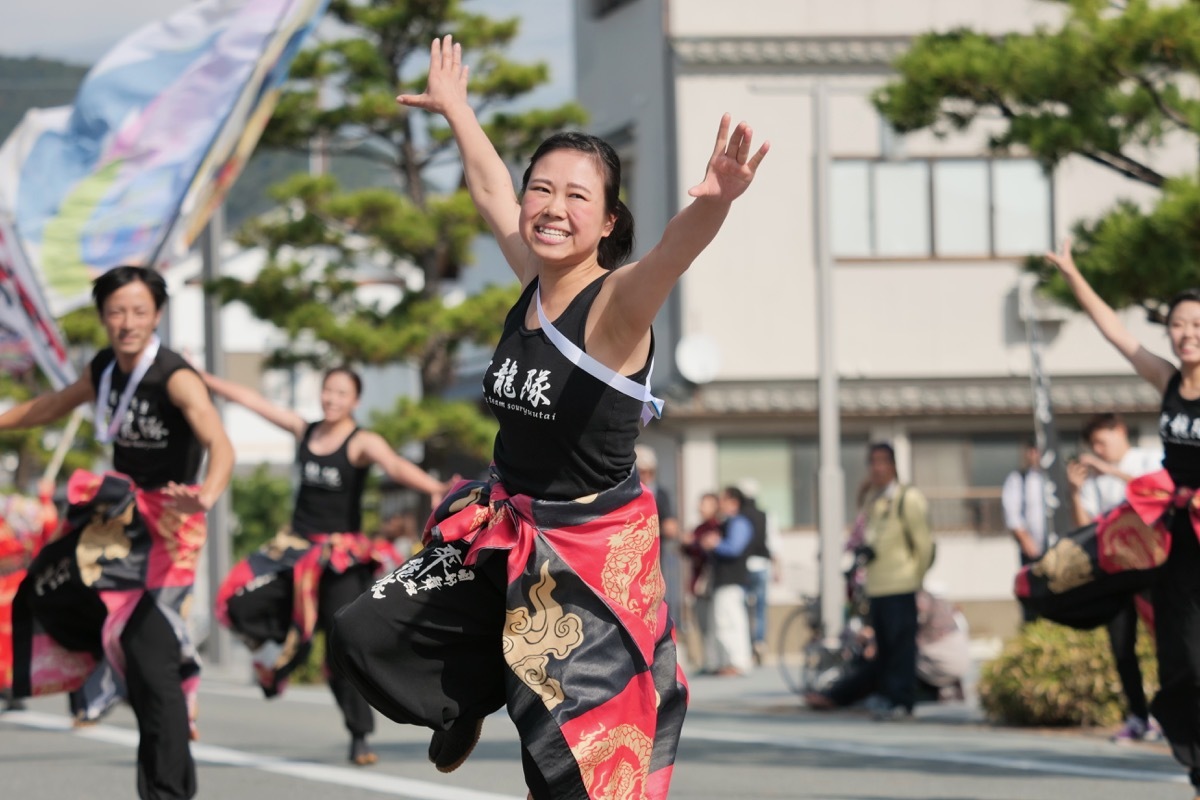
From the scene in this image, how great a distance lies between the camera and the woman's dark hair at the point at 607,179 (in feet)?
16.9

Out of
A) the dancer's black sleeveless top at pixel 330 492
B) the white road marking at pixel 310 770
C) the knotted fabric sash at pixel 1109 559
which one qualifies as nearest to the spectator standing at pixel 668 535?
the dancer's black sleeveless top at pixel 330 492

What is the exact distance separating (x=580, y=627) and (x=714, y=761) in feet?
18.9

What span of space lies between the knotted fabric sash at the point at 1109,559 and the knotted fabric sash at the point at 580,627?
3.35 meters

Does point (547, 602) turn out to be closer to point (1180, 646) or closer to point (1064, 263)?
point (1180, 646)

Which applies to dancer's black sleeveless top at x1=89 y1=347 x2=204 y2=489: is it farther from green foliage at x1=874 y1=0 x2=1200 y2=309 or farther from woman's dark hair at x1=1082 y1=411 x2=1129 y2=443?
woman's dark hair at x1=1082 y1=411 x2=1129 y2=443

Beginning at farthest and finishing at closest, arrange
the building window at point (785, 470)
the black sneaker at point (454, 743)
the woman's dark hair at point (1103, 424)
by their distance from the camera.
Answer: the building window at point (785, 470), the woman's dark hair at point (1103, 424), the black sneaker at point (454, 743)

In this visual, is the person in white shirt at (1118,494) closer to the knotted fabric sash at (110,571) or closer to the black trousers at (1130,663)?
the black trousers at (1130,663)

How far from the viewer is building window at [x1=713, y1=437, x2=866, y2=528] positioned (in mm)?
26891

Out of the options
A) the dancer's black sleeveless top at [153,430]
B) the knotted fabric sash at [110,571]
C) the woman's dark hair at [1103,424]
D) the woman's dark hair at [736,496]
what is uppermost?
the dancer's black sleeveless top at [153,430]

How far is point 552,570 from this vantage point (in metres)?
5.00

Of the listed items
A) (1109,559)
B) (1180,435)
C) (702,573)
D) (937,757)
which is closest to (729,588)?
(702,573)

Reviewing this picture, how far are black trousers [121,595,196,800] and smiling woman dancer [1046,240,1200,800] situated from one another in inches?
145

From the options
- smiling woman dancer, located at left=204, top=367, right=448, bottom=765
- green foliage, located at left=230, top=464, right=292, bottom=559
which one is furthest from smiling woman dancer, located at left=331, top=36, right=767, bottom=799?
green foliage, located at left=230, top=464, right=292, bottom=559

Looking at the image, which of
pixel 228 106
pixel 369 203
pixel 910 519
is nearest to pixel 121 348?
pixel 910 519
